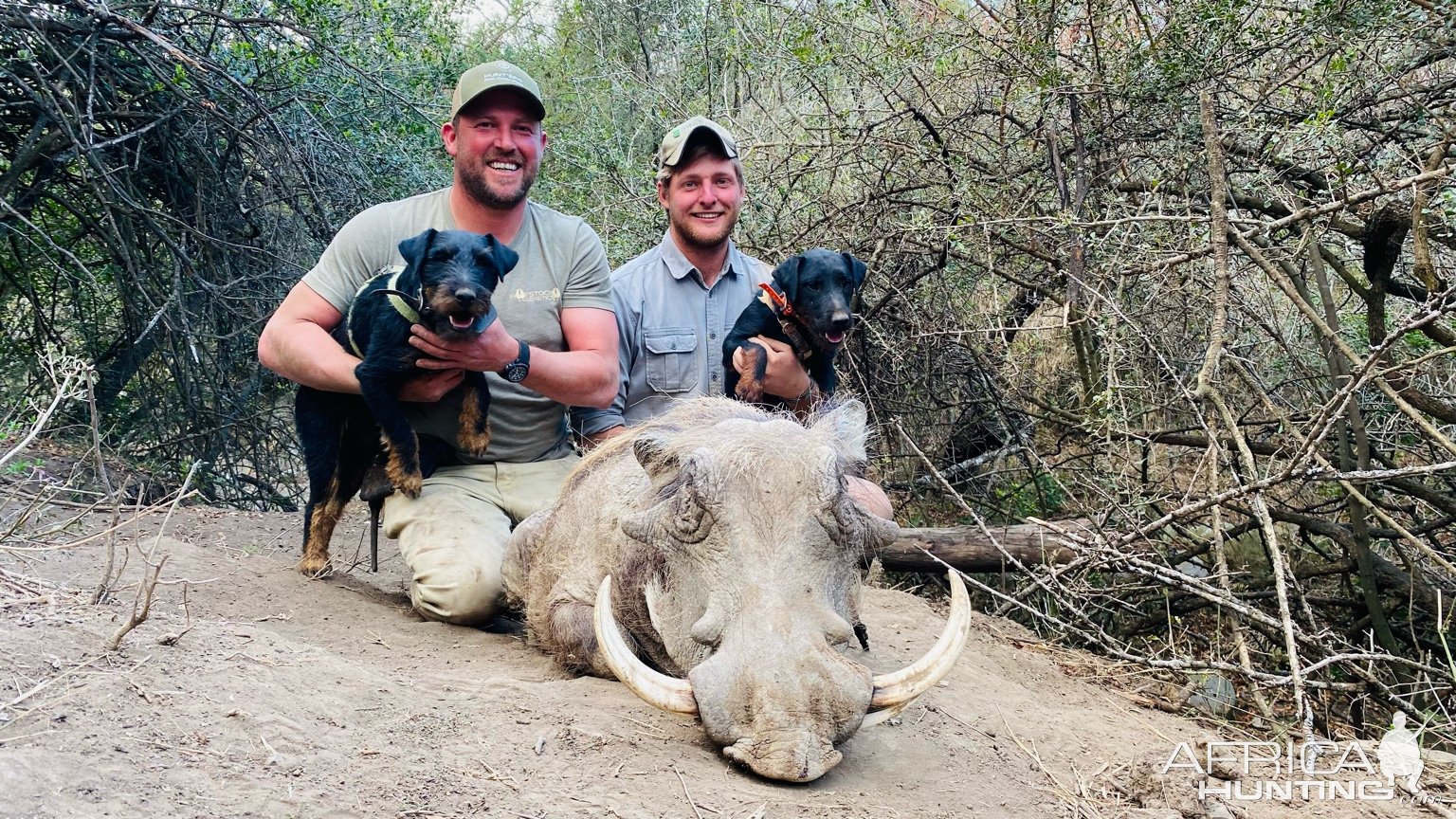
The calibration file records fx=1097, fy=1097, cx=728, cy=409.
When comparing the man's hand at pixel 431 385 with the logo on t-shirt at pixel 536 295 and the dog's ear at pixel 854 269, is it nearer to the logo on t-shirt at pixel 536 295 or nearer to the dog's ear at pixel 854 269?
the logo on t-shirt at pixel 536 295

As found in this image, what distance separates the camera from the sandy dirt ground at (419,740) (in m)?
1.86

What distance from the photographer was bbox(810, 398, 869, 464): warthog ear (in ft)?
9.89

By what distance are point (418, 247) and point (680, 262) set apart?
144 centimetres

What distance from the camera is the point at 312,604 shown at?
3.87 meters

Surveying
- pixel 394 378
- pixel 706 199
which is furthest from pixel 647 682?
pixel 706 199

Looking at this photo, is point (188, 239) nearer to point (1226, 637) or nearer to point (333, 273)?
point (333, 273)

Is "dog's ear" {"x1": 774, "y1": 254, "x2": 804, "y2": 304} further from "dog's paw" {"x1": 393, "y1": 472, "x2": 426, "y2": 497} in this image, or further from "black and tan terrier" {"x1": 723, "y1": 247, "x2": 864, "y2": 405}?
"dog's paw" {"x1": 393, "y1": 472, "x2": 426, "y2": 497}

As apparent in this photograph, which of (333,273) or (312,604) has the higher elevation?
(333,273)

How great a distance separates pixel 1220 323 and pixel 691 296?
2254 mm

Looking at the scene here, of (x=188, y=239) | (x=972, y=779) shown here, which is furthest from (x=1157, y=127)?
(x=188, y=239)

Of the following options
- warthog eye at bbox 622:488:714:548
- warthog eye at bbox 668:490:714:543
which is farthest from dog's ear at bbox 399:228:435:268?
warthog eye at bbox 668:490:714:543

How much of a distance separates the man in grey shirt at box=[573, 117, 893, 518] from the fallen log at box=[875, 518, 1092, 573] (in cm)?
84

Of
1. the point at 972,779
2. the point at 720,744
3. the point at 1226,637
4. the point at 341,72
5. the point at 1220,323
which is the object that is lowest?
the point at 1226,637

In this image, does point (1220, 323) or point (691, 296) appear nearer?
point (1220, 323)
